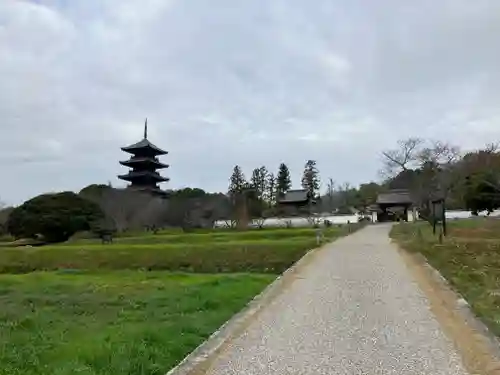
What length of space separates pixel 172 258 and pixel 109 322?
450 inches

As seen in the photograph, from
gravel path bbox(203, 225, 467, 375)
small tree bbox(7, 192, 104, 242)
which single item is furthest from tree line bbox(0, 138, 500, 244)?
gravel path bbox(203, 225, 467, 375)

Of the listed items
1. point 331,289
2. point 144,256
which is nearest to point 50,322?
point 331,289

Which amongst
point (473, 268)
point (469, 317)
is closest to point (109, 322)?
point (469, 317)

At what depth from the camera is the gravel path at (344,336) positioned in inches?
173

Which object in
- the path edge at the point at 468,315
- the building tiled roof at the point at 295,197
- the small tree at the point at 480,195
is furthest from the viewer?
the building tiled roof at the point at 295,197

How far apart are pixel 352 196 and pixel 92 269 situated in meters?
48.2

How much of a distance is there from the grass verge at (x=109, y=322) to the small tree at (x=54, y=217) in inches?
817

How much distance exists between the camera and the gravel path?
4.40 meters

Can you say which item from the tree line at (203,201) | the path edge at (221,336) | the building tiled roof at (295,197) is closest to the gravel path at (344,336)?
the path edge at (221,336)

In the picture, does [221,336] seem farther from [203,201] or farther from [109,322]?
[203,201]

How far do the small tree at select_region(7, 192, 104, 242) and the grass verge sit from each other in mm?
20747

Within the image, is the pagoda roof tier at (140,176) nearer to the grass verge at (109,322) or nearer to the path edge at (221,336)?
the grass verge at (109,322)

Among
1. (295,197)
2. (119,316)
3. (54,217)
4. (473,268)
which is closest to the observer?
(119,316)

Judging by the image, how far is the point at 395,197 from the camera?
49031mm
